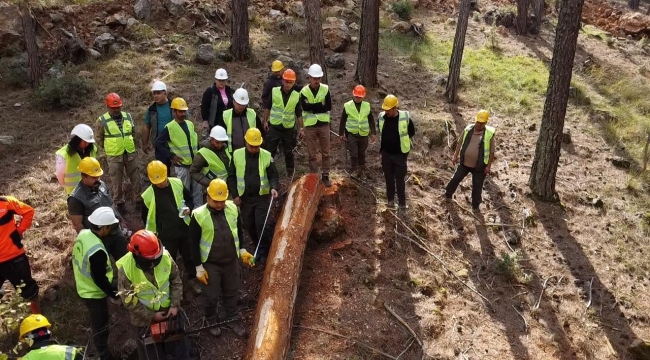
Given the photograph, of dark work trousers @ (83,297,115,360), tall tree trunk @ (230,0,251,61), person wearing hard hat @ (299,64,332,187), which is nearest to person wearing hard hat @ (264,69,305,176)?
person wearing hard hat @ (299,64,332,187)

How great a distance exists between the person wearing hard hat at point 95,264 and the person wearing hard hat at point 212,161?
1.47 m

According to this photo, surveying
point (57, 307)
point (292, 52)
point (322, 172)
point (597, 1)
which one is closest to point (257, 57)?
point (292, 52)

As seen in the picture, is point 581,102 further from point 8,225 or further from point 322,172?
point 8,225

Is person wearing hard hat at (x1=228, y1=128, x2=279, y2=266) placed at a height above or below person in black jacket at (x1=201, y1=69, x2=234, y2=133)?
below

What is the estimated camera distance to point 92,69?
36.3 ft

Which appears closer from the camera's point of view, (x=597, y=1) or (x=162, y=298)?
(x=162, y=298)

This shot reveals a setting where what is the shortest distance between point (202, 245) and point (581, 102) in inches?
432

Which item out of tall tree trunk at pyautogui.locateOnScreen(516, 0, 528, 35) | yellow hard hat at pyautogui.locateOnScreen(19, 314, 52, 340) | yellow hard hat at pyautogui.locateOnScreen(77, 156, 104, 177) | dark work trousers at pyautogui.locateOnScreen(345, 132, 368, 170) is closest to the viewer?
yellow hard hat at pyautogui.locateOnScreen(19, 314, 52, 340)

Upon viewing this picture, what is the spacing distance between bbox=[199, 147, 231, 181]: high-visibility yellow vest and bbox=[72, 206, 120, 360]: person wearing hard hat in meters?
1.56

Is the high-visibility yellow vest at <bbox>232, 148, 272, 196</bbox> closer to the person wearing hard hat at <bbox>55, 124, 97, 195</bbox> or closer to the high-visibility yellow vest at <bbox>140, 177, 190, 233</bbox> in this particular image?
the high-visibility yellow vest at <bbox>140, 177, 190, 233</bbox>

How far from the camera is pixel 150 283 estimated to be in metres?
4.45

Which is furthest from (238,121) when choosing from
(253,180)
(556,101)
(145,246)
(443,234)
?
(556,101)

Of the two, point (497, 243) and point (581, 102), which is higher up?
point (581, 102)

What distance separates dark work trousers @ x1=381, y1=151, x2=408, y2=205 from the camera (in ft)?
23.4
